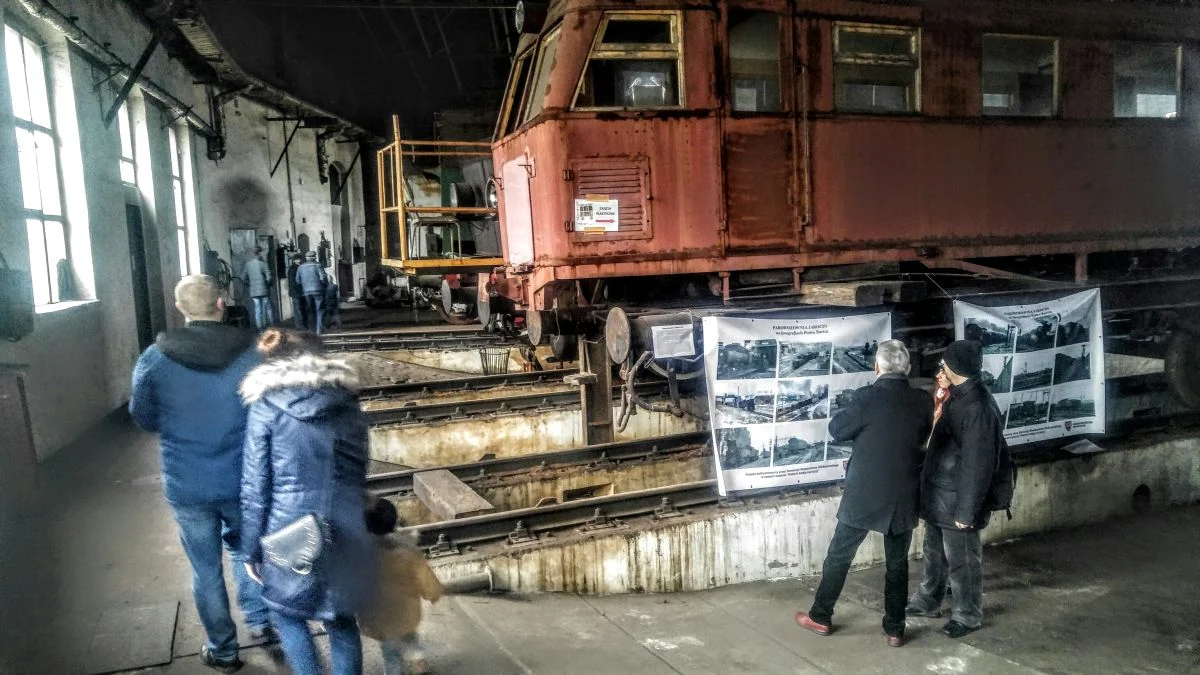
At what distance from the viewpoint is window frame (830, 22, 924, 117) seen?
6188mm

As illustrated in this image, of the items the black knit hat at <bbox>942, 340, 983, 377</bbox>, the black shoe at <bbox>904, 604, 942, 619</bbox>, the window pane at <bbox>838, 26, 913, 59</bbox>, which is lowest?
the black shoe at <bbox>904, 604, 942, 619</bbox>

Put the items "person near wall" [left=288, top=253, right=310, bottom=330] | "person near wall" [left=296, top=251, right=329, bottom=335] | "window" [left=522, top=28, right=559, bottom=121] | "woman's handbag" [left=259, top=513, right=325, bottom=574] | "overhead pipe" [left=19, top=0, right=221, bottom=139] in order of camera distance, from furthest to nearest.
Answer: "person near wall" [left=288, top=253, right=310, bottom=330], "person near wall" [left=296, top=251, right=329, bottom=335], "overhead pipe" [left=19, top=0, right=221, bottom=139], "window" [left=522, top=28, right=559, bottom=121], "woman's handbag" [left=259, top=513, right=325, bottom=574]

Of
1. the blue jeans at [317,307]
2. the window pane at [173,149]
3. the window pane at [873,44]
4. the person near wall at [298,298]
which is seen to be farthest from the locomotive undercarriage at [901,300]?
the window pane at [173,149]

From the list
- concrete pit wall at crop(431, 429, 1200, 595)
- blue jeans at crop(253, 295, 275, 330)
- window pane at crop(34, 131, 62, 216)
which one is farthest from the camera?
blue jeans at crop(253, 295, 275, 330)

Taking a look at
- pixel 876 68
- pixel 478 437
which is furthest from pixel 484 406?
pixel 876 68

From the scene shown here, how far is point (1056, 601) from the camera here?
5543 mm

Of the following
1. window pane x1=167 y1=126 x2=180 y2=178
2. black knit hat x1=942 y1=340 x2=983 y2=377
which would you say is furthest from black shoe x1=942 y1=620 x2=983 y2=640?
window pane x1=167 y1=126 x2=180 y2=178

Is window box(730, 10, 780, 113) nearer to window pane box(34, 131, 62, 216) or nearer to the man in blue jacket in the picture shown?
the man in blue jacket

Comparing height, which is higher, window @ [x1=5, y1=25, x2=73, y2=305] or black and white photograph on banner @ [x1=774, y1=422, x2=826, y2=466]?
window @ [x1=5, y1=25, x2=73, y2=305]

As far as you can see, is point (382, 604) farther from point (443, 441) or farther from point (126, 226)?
point (126, 226)

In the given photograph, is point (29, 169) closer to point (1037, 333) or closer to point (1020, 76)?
point (1020, 76)

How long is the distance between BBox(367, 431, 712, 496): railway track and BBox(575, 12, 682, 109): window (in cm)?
313

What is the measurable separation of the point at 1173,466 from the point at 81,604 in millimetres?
9120

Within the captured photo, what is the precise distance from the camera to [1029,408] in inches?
275
